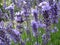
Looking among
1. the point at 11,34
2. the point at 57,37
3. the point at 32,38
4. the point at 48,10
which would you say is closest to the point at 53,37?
the point at 57,37

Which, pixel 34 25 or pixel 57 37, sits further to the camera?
pixel 57 37

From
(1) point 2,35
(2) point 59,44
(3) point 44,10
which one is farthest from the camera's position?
(2) point 59,44

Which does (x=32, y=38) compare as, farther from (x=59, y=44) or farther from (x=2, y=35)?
(x=2, y=35)

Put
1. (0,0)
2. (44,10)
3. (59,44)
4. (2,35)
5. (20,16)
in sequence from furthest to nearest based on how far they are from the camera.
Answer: (0,0) → (59,44) → (20,16) → (44,10) → (2,35)

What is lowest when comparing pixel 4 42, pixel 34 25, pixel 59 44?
pixel 59 44

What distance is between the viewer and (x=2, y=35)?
2400 millimetres

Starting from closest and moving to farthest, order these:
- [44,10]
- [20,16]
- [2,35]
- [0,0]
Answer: [2,35] < [44,10] < [20,16] < [0,0]

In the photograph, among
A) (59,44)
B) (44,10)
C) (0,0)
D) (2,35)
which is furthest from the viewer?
(0,0)

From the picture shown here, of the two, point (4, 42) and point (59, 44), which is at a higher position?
point (4, 42)

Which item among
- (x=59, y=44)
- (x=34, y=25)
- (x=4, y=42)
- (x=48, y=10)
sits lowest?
(x=59, y=44)

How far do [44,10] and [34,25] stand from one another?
22 cm

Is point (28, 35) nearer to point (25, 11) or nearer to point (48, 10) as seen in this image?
point (25, 11)

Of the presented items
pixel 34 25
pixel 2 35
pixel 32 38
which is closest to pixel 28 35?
pixel 32 38

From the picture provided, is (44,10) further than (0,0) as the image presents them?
No
